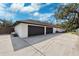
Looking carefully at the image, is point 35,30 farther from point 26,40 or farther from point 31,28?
point 26,40

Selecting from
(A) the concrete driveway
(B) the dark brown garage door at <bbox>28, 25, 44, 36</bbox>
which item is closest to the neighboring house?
(B) the dark brown garage door at <bbox>28, 25, 44, 36</bbox>

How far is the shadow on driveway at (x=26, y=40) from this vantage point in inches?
135

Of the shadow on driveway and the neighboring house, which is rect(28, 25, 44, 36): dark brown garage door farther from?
the shadow on driveway

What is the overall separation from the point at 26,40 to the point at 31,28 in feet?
1.04

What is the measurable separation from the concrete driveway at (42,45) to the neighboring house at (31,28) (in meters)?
0.13

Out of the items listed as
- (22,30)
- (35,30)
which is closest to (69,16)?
(35,30)

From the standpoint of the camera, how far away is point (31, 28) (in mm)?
3559

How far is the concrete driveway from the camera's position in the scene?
11.0 feet

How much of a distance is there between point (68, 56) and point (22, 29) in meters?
1.27

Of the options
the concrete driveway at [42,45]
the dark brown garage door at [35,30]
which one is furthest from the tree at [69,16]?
the dark brown garage door at [35,30]

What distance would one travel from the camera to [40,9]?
11.2ft

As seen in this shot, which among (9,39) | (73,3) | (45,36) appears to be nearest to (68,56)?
(45,36)

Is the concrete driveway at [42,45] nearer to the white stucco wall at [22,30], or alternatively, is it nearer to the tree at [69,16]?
the white stucco wall at [22,30]

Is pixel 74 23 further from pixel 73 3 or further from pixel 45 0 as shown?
pixel 45 0
